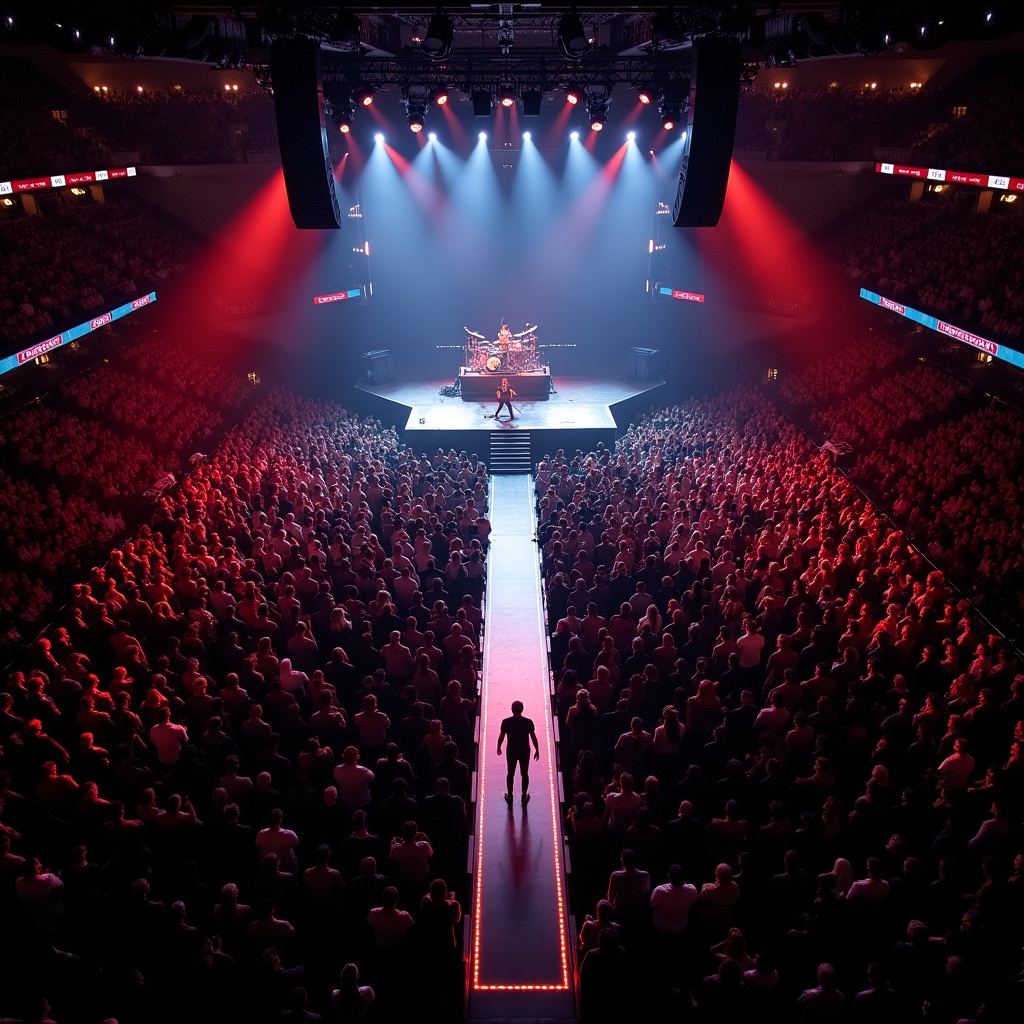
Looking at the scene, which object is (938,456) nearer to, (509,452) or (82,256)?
(509,452)

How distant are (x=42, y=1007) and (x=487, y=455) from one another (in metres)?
14.1

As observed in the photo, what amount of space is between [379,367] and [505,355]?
3782 mm

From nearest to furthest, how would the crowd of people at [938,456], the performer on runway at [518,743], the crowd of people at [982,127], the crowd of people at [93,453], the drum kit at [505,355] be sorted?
the performer on runway at [518,743] → the crowd of people at [938,456] → the crowd of people at [93,453] → the crowd of people at [982,127] → the drum kit at [505,355]

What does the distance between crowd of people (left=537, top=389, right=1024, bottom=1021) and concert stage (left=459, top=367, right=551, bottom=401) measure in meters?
10.3

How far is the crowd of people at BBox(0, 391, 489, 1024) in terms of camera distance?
4.74 m

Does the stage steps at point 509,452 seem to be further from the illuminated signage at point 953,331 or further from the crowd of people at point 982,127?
the crowd of people at point 982,127

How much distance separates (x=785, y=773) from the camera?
19.6ft

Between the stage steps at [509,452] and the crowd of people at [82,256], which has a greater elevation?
the crowd of people at [82,256]

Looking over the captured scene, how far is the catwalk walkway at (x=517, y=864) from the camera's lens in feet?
18.1

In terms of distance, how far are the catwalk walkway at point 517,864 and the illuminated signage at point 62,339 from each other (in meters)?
8.44

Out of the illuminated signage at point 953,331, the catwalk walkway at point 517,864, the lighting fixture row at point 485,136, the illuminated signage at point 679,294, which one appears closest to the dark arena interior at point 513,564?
the catwalk walkway at point 517,864

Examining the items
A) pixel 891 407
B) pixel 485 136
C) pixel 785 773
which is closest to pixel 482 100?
pixel 891 407

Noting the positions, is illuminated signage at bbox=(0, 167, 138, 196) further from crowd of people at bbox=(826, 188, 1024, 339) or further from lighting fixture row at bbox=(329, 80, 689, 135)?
crowd of people at bbox=(826, 188, 1024, 339)

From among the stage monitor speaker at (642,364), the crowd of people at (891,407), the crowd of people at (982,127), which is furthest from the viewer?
the stage monitor speaker at (642,364)
